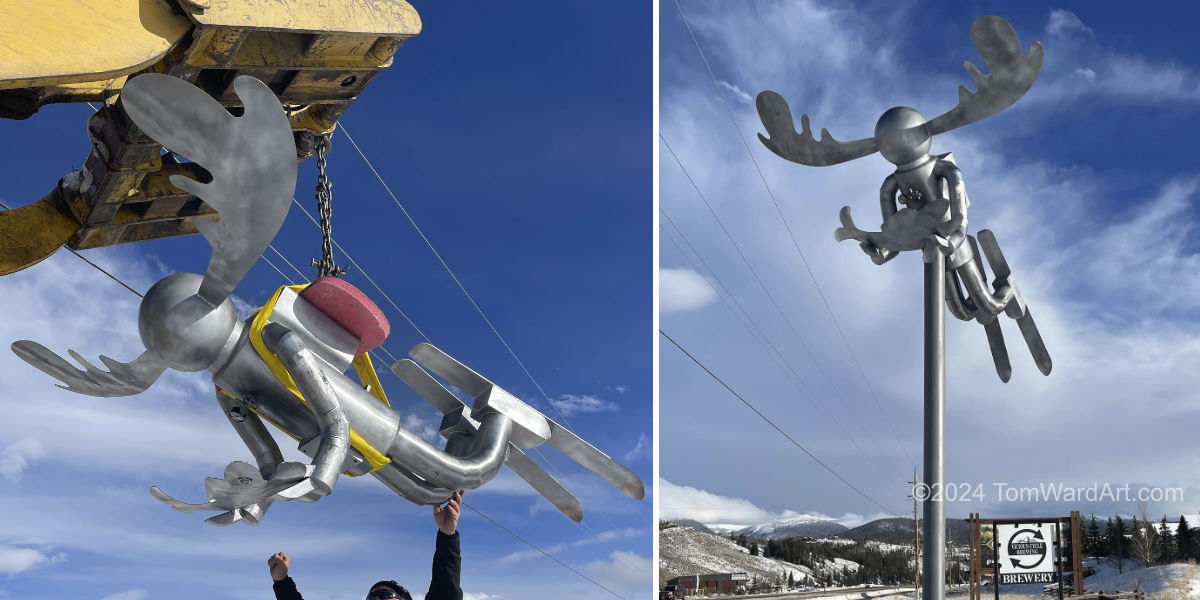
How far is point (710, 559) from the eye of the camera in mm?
12094

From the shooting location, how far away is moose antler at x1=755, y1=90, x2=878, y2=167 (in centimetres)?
366

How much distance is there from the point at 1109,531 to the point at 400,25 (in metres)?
10.5

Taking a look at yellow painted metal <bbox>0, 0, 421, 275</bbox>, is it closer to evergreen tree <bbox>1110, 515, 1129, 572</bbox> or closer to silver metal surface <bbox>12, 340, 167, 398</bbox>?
silver metal surface <bbox>12, 340, 167, 398</bbox>

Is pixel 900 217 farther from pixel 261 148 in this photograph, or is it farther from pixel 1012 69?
pixel 261 148

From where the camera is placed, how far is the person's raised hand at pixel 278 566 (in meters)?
2.63

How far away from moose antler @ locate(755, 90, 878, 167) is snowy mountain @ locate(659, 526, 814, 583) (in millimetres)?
8305

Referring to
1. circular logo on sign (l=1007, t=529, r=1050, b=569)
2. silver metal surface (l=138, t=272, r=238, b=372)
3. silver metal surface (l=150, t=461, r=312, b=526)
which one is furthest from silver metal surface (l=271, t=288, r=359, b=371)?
circular logo on sign (l=1007, t=529, r=1050, b=569)

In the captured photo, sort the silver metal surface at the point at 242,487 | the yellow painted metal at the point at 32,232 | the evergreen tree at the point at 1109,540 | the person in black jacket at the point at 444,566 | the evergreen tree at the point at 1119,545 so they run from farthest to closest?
1. the evergreen tree at the point at 1109,540
2. the evergreen tree at the point at 1119,545
3. the yellow painted metal at the point at 32,232
4. the person in black jacket at the point at 444,566
5. the silver metal surface at the point at 242,487

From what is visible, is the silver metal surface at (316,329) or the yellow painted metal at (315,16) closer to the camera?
the yellow painted metal at (315,16)

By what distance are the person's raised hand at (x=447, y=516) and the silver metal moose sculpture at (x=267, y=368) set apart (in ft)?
0.43

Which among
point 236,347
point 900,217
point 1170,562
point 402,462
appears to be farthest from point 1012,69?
point 1170,562

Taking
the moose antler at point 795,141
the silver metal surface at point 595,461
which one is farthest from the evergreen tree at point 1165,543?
the silver metal surface at point 595,461

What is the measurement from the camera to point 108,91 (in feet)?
8.64

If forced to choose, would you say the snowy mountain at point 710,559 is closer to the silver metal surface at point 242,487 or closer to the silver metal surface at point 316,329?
the silver metal surface at point 316,329
